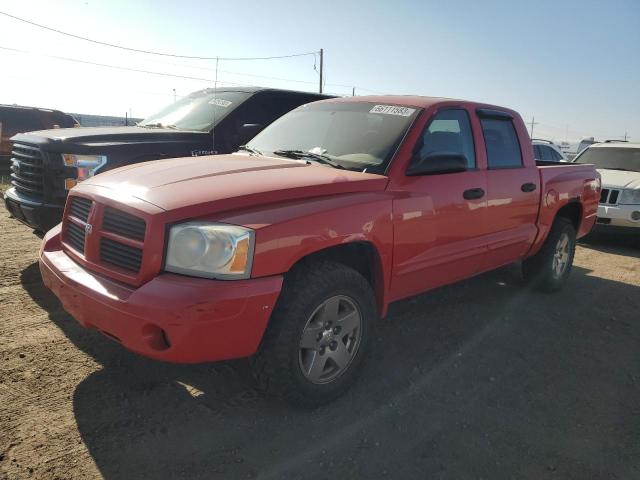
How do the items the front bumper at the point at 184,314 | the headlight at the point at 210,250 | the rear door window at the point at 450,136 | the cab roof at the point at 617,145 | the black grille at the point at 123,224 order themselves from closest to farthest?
the front bumper at the point at 184,314, the headlight at the point at 210,250, the black grille at the point at 123,224, the rear door window at the point at 450,136, the cab roof at the point at 617,145

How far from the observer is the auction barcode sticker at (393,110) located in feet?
12.3

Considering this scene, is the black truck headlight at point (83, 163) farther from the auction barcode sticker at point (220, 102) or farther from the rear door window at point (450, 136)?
the rear door window at point (450, 136)

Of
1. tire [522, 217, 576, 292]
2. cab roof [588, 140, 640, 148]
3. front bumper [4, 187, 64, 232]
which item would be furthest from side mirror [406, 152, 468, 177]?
cab roof [588, 140, 640, 148]

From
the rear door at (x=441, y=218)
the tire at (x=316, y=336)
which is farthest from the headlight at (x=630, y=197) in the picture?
the tire at (x=316, y=336)

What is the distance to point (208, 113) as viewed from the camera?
6230 millimetres

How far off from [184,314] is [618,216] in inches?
314

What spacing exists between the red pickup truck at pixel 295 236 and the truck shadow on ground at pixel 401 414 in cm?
31

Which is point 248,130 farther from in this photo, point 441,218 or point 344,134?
point 441,218

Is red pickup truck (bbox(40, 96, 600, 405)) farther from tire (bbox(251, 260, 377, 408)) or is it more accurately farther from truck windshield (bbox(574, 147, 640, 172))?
truck windshield (bbox(574, 147, 640, 172))

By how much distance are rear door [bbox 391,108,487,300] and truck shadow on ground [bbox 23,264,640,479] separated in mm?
620

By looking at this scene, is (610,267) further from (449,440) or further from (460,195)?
(449,440)

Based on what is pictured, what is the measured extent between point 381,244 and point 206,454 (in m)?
1.54

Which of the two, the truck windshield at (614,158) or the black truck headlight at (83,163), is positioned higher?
the truck windshield at (614,158)

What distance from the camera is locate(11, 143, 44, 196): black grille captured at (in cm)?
476
